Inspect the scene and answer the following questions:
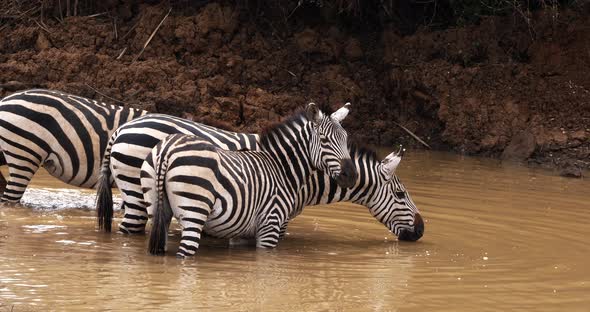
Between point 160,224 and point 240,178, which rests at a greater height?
point 240,178

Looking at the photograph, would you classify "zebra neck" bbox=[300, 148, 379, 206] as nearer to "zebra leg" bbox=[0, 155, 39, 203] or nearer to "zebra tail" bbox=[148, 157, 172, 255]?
"zebra tail" bbox=[148, 157, 172, 255]

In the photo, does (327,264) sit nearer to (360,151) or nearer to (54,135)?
(360,151)

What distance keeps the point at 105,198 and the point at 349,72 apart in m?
10.5

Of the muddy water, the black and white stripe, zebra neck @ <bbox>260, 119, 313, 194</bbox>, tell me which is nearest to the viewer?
the muddy water

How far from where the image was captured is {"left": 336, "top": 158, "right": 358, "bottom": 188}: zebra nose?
9984mm

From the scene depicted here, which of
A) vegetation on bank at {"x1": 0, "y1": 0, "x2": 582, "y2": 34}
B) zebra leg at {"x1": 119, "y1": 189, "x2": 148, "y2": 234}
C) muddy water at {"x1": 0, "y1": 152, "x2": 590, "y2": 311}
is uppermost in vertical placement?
vegetation on bank at {"x1": 0, "y1": 0, "x2": 582, "y2": 34}

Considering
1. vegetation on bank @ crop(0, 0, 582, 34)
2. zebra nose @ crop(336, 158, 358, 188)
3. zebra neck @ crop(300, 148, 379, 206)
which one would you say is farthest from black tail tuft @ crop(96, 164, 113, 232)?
vegetation on bank @ crop(0, 0, 582, 34)

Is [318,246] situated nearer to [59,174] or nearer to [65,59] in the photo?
[59,174]

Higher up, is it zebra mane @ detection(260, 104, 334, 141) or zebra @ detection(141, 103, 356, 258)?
zebra mane @ detection(260, 104, 334, 141)

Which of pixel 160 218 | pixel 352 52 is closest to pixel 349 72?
pixel 352 52

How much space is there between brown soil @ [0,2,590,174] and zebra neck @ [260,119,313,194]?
6.94 m

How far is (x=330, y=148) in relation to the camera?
9992 millimetres

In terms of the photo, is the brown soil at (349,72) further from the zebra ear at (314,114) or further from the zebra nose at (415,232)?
the zebra ear at (314,114)

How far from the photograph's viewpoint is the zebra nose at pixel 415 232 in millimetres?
10688
